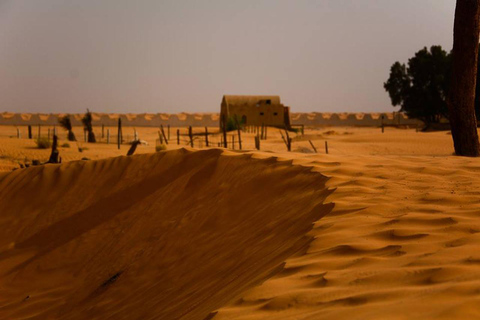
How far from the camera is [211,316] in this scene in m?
2.68

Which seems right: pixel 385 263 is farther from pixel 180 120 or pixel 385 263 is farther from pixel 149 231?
pixel 180 120

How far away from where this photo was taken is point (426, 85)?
40344 millimetres

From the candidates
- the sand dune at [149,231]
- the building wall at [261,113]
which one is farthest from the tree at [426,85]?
the sand dune at [149,231]

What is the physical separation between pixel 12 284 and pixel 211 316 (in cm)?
472

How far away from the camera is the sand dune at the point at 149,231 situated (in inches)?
162

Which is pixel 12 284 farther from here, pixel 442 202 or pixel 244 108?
pixel 244 108

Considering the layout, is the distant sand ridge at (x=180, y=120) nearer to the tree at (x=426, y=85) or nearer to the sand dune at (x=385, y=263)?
the tree at (x=426, y=85)

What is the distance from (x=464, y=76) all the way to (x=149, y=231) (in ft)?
21.8

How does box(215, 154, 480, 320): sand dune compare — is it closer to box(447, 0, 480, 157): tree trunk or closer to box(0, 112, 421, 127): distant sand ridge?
box(447, 0, 480, 157): tree trunk

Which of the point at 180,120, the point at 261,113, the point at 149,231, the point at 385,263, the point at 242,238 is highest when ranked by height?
the point at 261,113

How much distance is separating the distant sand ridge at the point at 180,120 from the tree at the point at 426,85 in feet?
40.0

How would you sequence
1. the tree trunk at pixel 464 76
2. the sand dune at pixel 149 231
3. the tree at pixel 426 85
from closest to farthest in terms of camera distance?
the sand dune at pixel 149 231 → the tree trunk at pixel 464 76 → the tree at pixel 426 85

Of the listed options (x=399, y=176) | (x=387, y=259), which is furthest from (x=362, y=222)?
(x=399, y=176)

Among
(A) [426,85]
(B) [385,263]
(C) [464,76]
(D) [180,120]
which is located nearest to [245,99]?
(A) [426,85]
